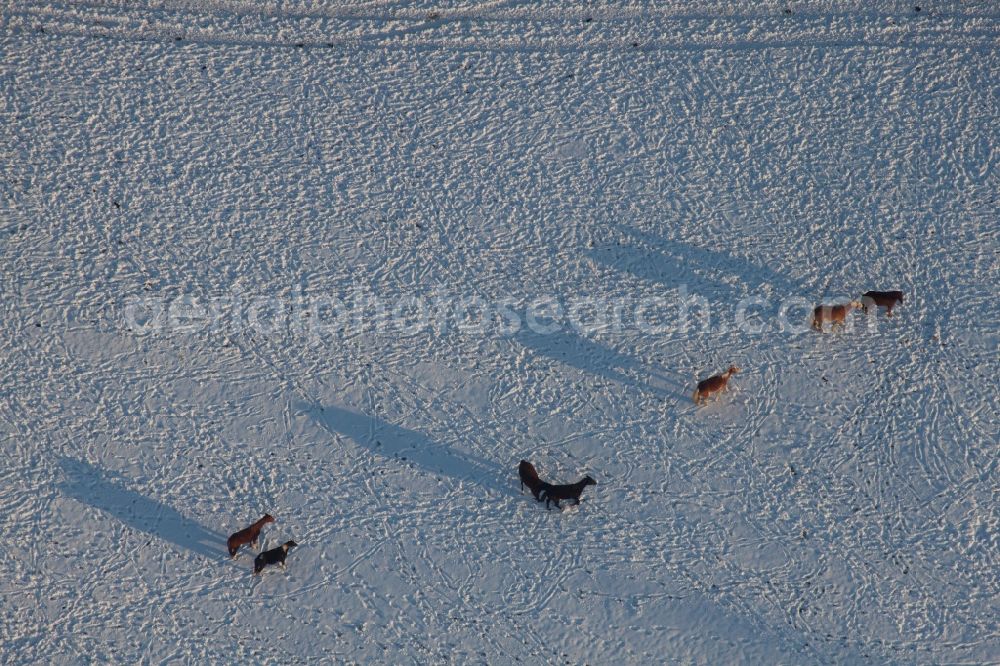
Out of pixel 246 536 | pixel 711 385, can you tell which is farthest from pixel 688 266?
pixel 246 536

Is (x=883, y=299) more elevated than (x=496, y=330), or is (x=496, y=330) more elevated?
(x=883, y=299)

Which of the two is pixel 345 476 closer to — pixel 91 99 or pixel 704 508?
pixel 704 508

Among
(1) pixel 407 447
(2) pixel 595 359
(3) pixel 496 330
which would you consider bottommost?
(1) pixel 407 447

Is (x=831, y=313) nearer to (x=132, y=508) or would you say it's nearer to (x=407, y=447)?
(x=407, y=447)

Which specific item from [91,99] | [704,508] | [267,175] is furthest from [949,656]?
[91,99]

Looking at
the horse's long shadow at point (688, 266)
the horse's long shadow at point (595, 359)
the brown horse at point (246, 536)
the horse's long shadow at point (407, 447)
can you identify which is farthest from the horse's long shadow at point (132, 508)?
the horse's long shadow at point (688, 266)

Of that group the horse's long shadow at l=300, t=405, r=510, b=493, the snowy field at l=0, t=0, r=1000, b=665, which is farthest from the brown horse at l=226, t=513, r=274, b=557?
the horse's long shadow at l=300, t=405, r=510, b=493

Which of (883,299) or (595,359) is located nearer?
(883,299)

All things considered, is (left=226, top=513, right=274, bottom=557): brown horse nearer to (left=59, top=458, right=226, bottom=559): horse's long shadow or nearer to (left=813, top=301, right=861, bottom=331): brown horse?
(left=59, top=458, right=226, bottom=559): horse's long shadow
